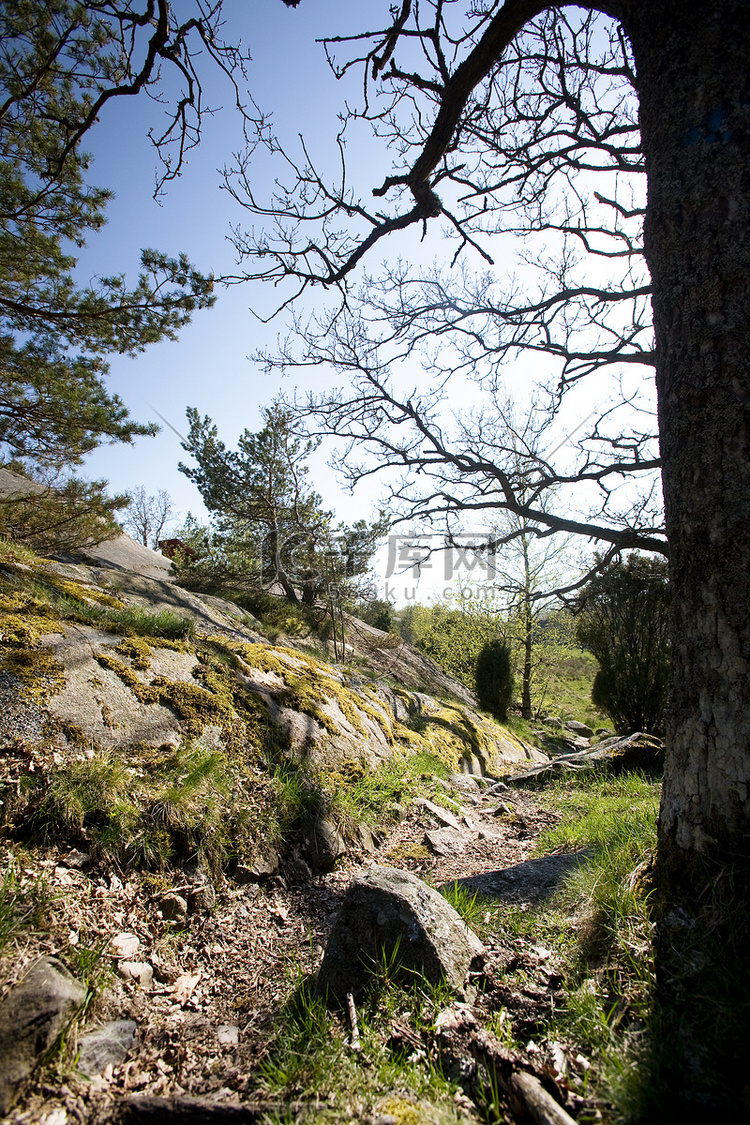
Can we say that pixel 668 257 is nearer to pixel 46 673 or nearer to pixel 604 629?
pixel 46 673

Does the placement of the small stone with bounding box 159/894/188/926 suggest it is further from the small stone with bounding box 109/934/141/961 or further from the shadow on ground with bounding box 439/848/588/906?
the shadow on ground with bounding box 439/848/588/906

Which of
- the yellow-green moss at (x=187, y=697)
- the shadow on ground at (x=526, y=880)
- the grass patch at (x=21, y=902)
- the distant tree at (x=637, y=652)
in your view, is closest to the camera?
the grass patch at (x=21, y=902)

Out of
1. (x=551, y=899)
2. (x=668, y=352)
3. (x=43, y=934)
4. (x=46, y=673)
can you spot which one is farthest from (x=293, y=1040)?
(x=668, y=352)

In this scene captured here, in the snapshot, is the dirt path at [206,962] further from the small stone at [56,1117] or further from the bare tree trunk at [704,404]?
the bare tree trunk at [704,404]

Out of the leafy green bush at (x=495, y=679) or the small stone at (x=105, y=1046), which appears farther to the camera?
the leafy green bush at (x=495, y=679)

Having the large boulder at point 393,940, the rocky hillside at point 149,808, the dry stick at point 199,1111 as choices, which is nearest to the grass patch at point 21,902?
the rocky hillside at point 149,808

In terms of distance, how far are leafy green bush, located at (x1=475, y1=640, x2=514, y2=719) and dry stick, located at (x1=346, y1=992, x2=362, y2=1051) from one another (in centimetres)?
1405

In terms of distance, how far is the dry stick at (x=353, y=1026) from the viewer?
1583 mm

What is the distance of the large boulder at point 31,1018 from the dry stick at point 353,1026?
89cm

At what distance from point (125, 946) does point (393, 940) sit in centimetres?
109

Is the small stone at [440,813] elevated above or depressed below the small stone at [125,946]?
below

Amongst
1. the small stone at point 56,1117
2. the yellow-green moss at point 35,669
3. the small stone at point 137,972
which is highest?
the yellow-green moss at point 35,669

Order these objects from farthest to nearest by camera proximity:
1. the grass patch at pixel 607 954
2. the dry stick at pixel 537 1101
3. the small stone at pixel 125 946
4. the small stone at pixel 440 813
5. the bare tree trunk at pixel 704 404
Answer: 1. the small stone at pixel 440 813
2. the small stone at pixel 125 946
3. the bare tree trunk at pixel 704 404
4. the grass patch at pixel 607 954
5. the dry stick at pixel 537 1101

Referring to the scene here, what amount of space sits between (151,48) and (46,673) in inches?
153
